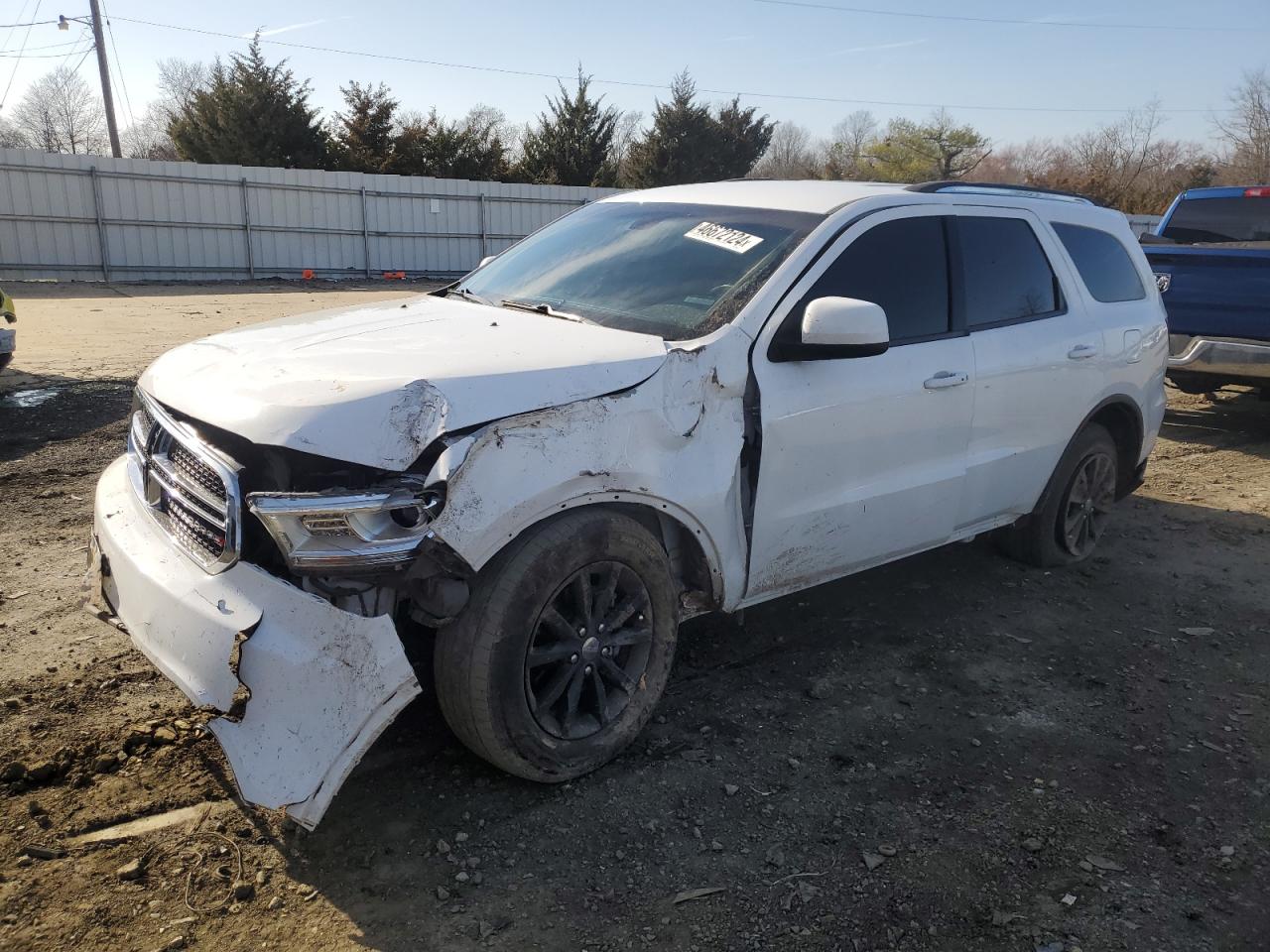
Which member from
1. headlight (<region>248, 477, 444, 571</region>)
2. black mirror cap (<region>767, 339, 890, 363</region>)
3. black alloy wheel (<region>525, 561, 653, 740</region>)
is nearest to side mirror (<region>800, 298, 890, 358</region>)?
black mirror cap (<region>767, 339, 890, 363</region>)

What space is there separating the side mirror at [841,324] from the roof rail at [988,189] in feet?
3.80

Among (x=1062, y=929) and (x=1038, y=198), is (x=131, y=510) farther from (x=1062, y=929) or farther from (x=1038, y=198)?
(x=1038, y=198)

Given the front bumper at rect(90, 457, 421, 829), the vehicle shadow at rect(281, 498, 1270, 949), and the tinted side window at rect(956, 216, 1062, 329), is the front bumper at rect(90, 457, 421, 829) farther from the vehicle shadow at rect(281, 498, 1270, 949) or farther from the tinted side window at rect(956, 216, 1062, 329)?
the tinted side window at rect(956, 216, 1062, 329)

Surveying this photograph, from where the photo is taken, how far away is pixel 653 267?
3.79 meters

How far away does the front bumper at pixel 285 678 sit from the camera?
2.45 metres

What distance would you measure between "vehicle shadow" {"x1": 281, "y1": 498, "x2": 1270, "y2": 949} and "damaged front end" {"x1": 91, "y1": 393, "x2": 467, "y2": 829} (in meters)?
0.44

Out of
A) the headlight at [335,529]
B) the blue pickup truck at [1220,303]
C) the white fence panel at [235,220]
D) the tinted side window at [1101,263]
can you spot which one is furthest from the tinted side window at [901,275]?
the white fence panel at [235,220]

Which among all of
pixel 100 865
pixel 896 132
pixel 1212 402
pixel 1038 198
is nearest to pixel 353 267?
pixel 1212 402

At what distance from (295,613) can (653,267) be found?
78.2 inches

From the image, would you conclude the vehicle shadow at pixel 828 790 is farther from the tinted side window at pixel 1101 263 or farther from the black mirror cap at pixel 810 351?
the tinted side window at pixel 1101 263

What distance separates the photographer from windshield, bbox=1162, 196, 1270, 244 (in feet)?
29.5

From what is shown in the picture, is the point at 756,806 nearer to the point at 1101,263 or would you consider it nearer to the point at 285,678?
the point at 285,678

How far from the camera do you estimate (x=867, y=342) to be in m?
3.33

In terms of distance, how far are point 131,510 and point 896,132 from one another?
178ft
